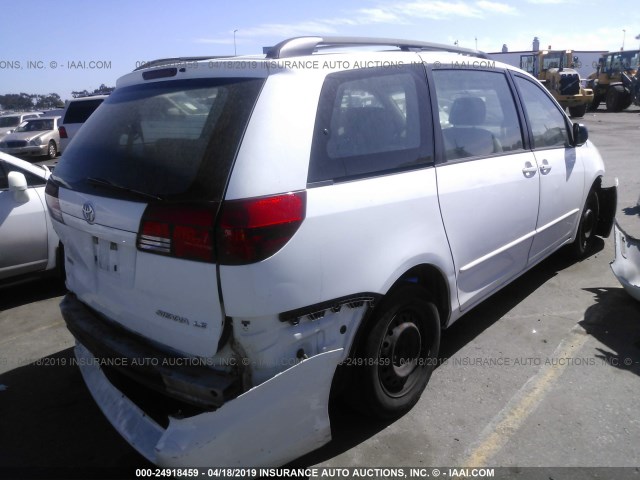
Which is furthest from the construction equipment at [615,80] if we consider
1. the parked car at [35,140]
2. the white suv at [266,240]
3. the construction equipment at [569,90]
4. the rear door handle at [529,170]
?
the white suv at [266,240]

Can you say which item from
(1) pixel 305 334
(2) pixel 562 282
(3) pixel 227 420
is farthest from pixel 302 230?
(2) pixel 562 282

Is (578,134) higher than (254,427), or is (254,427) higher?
(578,134)

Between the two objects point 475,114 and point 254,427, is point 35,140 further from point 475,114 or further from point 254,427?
point 254,427

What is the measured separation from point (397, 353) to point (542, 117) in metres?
2.57

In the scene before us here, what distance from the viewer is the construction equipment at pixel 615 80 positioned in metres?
25.9

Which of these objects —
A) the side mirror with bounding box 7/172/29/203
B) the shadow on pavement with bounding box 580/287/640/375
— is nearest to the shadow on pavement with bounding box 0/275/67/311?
the side mirror with bounding box 7/172/29/203

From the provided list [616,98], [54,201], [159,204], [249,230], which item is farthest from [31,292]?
[616,98]

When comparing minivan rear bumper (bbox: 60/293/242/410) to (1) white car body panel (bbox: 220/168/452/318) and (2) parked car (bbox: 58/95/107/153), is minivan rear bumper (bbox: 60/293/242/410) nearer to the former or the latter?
(1) white car body panel (bbox: 220/168/452/318)

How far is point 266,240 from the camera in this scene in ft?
6.86

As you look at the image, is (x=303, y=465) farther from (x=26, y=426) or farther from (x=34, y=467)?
(x=26, y=426)

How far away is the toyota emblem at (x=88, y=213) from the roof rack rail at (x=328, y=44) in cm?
111

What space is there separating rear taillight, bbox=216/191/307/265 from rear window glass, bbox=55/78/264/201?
12cm

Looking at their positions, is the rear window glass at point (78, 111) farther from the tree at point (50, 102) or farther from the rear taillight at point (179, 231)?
the tree at point (50, 102)

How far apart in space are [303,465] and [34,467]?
4.54 feet
